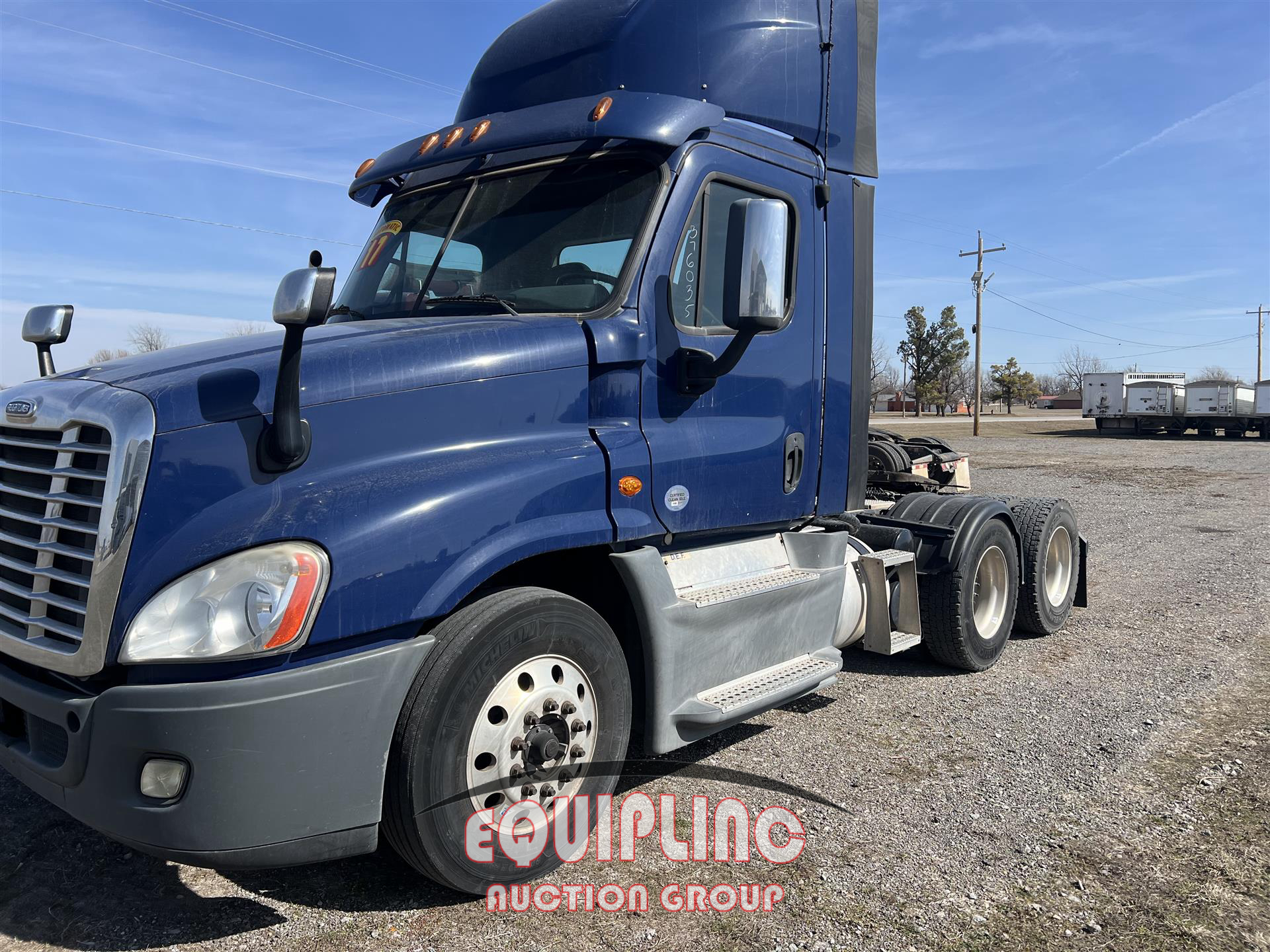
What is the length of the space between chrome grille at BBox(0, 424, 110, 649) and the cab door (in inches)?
77.0

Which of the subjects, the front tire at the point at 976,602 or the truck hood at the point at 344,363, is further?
the front tire at the point at 976,602

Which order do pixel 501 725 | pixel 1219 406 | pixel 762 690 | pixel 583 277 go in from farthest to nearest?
1. pixel 1219 406
2. pixel 762 690
3. pixel 583 277
4. pixel 501 725

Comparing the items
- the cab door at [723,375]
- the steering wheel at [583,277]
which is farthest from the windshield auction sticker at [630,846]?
the steering wheel at [583,277]

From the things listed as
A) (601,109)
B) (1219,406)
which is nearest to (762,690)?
(601,109)

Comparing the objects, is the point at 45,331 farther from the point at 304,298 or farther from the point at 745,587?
the point at 745,587

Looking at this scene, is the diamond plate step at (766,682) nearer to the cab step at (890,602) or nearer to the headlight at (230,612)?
the cab step at (890,602)

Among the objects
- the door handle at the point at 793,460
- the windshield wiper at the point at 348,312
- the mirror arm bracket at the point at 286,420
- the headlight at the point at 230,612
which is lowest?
the headlight at the point at 230,612

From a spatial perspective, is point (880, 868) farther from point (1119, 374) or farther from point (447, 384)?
point (1119, 374)

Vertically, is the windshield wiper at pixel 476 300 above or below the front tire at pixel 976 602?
above

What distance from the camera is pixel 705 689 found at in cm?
403

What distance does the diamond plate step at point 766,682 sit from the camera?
158 inches

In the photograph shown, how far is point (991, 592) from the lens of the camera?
6508mm

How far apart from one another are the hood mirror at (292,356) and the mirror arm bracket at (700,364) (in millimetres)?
1577

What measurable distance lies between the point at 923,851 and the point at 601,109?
3302 mm
